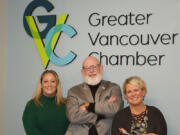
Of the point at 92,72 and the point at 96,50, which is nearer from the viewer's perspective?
the point at 92,72

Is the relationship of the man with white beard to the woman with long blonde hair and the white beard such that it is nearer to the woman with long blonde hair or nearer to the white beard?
the white beard

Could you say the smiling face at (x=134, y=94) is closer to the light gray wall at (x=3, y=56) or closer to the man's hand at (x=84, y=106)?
the man's hand at (x=84, y=106)

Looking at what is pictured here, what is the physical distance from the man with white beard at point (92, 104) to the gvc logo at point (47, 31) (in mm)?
733

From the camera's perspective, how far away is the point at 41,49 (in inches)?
163

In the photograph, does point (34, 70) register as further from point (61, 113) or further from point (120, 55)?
point (120, 55)

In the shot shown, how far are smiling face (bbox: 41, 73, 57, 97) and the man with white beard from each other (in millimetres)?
243

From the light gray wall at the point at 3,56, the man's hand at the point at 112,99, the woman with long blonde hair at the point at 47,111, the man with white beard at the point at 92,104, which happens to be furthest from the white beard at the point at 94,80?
the light gray wall at the point at 3,56

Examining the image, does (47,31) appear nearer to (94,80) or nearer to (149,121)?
(94,80)

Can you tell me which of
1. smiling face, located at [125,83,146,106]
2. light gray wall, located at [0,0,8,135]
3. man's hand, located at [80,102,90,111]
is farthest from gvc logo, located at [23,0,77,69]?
smiling face, located at [125,83,146,106]

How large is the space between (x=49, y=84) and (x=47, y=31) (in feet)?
3.50

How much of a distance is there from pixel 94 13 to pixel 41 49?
97 cm

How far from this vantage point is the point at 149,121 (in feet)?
9.34

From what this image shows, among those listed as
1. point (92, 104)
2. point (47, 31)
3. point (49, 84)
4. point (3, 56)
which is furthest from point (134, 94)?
point (3, 56)

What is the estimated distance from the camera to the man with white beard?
10.2ft
